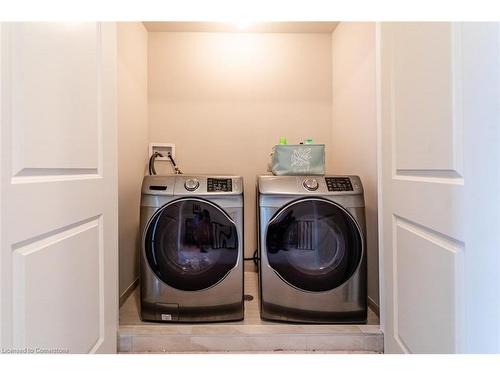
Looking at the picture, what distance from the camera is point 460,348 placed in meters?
0.74

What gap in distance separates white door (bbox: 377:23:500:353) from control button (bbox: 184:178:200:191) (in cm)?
94

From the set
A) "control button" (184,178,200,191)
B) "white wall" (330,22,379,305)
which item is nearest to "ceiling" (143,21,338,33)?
"white wall" (330,22,379,305)

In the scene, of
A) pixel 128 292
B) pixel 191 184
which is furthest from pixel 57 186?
pixel 128 292

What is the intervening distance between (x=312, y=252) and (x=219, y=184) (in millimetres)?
624

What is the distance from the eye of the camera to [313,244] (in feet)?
4.61

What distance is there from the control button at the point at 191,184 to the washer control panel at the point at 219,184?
0.21ft

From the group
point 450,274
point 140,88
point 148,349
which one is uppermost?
point 140,88

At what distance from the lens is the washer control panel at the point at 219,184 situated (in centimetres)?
142

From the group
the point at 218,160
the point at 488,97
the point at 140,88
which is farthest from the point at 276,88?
the point at 488,97

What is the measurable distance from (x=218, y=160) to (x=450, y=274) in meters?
1.73

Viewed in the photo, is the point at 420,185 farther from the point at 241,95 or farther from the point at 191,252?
the point at 241,95

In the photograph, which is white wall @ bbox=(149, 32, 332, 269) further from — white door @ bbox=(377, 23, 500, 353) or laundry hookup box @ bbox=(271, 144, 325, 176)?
white door @ bbox=(377, 23, 500, 353)

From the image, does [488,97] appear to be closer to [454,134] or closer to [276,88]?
[454,134]
